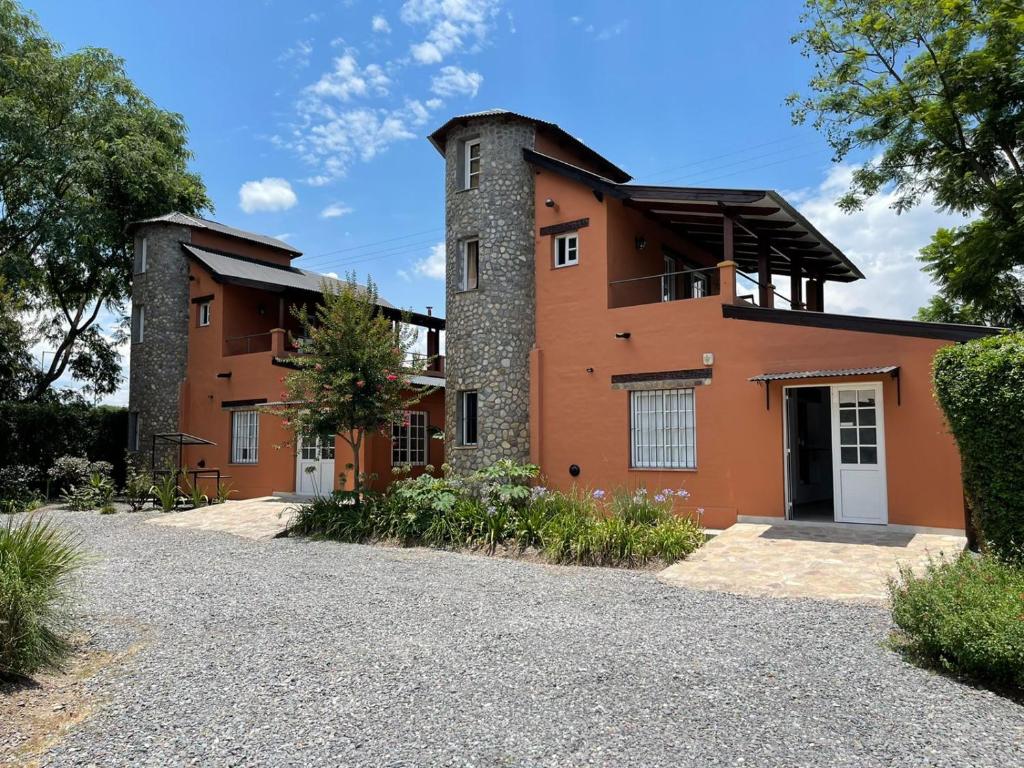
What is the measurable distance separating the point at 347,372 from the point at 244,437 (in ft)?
25.7

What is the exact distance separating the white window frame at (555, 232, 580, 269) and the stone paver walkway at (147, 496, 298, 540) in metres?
7.63

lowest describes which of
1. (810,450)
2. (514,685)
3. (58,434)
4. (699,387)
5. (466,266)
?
(514,685)

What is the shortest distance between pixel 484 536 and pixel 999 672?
24.5ft

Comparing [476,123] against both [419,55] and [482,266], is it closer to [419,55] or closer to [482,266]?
[419,55]

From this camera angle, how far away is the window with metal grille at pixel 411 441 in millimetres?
18391

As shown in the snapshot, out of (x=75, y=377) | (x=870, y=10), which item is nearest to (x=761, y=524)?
(x=870, y=10)

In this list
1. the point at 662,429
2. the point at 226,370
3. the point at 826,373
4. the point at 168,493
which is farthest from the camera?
the point at 226,370

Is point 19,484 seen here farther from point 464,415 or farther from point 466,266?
point 466,266

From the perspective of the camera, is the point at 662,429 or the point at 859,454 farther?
the point at 662,429

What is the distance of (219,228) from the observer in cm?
2298

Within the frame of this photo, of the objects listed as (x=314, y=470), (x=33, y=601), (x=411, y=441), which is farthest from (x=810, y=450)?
(x=33, y=601)

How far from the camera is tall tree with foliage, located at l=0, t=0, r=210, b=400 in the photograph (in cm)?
2264

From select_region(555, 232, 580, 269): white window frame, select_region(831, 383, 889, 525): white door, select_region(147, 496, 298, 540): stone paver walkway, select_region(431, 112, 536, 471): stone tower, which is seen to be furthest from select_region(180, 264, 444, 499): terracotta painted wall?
select_region(831, 383, 889, 525): white door

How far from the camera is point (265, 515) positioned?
611 inches
